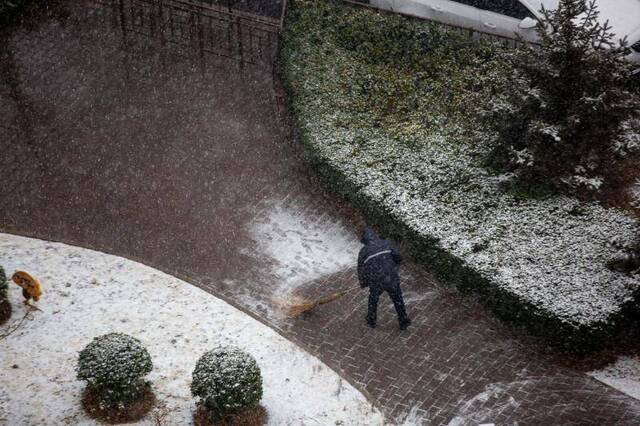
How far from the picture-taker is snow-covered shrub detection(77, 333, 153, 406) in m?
7.29

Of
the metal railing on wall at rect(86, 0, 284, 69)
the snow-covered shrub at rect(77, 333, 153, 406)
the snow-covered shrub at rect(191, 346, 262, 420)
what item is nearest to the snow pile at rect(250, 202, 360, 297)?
the snow-covered shrub at rect(191, 346, 262, 420)

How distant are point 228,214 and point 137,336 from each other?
290 centimetres

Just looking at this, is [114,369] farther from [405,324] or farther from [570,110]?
[570,110]

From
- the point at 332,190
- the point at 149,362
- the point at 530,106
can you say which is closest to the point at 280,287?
the point at 332,190

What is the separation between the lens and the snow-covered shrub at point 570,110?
384 inches

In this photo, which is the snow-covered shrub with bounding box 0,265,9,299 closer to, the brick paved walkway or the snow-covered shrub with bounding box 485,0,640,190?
the brick paved walkway

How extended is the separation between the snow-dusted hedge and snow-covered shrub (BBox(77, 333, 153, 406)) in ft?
13.4

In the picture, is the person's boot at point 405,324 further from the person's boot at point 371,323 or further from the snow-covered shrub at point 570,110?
the snow-covered shrub at point 570,110

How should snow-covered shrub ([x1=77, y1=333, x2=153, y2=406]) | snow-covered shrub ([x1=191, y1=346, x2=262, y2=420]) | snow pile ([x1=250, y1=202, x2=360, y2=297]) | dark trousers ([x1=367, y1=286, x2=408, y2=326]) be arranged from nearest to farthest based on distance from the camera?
1. snow-covered shrub ([x1=191, y1=346, x2=262, y2=420])
2. snow-covered shrub ([x1=77, y1=333, x2=153, y2=406])
3. dark trousers ([x1=367, y1=286, x2=408, y2=326])
4. snow pile ([x1=250, y1=202, x2=360, y2=297])

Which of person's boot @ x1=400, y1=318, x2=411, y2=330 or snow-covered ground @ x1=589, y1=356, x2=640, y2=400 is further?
person's boot @ x1=400, y1=318, x2=411, y2=330

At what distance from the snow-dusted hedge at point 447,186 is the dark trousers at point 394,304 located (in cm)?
94

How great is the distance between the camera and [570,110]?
32.6 feet

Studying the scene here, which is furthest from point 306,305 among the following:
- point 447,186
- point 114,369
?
point 114,369

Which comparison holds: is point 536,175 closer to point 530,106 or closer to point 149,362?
point 530,106
